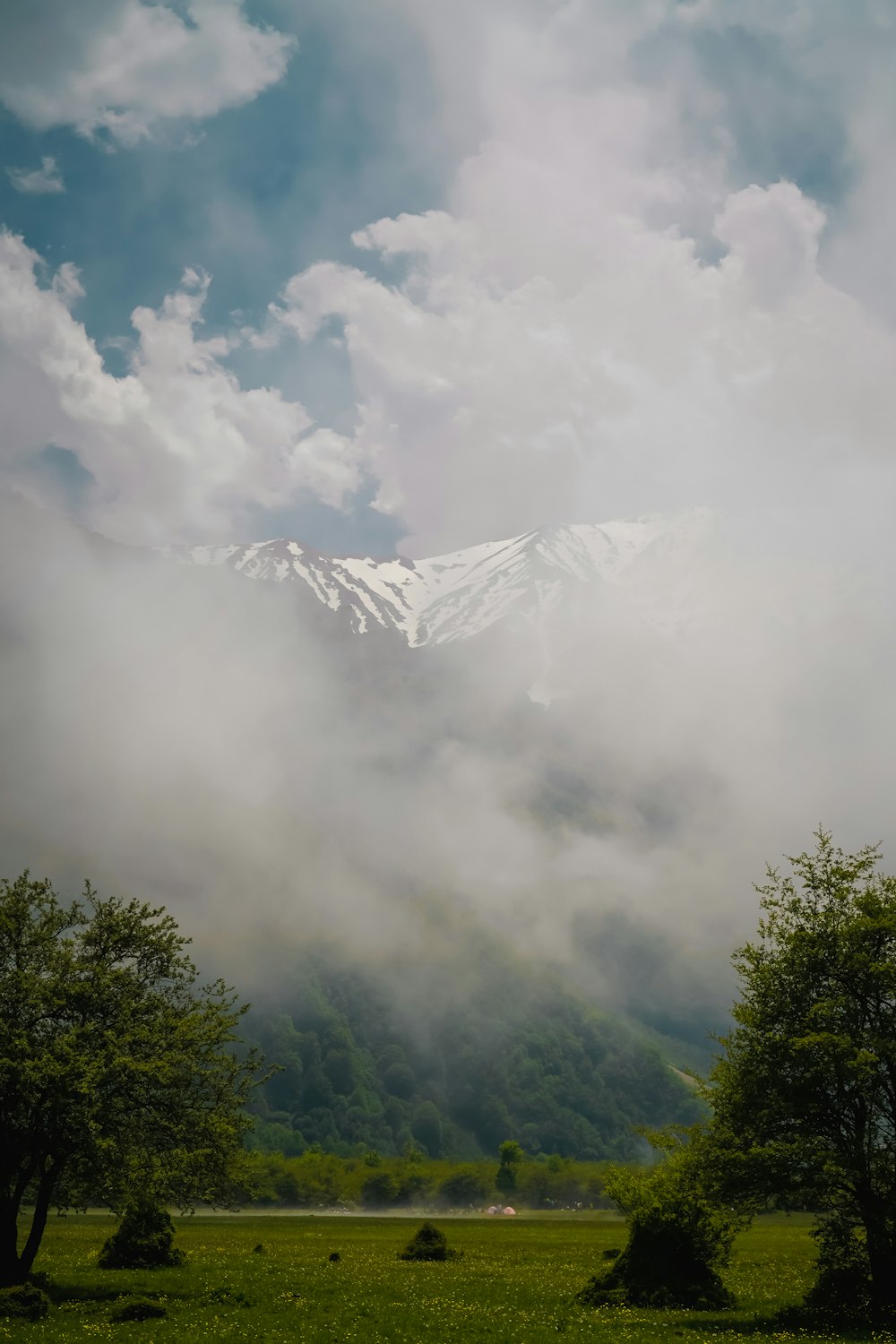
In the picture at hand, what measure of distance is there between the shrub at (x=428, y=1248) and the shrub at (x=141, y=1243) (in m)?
19.2

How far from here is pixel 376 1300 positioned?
132 ft

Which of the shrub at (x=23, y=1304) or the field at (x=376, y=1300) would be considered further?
the shrub at (x=23, y=1304)

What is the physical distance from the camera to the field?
31.6 metres

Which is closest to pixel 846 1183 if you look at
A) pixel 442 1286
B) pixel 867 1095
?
pixel 867 1095

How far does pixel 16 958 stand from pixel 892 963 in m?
38.4

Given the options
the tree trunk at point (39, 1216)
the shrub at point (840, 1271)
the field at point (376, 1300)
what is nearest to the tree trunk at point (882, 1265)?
the shrub at point (840, 1271)

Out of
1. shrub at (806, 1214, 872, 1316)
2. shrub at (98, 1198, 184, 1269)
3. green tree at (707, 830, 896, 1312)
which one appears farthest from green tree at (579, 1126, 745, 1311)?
shrub at (98, 1198, 184, 1269)

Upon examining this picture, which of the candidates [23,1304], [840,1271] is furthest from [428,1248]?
[23,1304]

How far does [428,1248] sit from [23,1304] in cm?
3786

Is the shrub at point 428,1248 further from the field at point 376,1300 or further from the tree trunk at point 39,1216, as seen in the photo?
the tree trunk at point 39,1216

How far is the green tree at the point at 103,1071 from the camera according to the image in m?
36.8

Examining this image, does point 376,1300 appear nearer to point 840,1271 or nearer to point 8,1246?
point 8,1246

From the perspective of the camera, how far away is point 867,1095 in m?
32.7

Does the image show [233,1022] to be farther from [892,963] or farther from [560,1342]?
[892,963]
